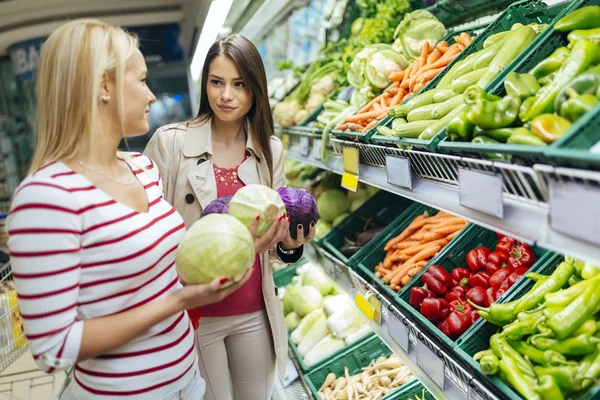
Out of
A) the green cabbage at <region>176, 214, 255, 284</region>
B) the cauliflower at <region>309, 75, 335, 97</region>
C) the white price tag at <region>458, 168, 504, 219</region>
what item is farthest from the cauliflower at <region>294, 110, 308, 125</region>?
the white price tag at <region>458, 168, 504, 219</region>

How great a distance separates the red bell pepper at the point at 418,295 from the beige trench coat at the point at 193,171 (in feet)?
1.79

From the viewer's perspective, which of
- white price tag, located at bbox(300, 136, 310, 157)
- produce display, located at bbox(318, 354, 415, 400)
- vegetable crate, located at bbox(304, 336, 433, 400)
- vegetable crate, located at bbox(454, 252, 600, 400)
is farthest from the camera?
white price tag, located at bbox(300, 136, 310, 157)

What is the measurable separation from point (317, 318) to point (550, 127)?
90.0 inches

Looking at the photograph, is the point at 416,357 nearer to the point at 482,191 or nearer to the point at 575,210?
the point at 482,191

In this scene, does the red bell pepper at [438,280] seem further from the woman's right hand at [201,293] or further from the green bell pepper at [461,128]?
the woman's right hand at [201,293]

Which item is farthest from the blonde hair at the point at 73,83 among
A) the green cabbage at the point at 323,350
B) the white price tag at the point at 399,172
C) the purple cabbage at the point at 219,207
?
the green cabbage at the point at 323,350

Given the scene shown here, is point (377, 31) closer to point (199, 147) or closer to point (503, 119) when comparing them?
point (199, 147)

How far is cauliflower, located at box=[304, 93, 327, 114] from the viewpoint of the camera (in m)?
3.29

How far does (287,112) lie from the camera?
342 cm

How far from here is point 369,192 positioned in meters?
3.08

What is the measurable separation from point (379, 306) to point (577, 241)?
1.12m

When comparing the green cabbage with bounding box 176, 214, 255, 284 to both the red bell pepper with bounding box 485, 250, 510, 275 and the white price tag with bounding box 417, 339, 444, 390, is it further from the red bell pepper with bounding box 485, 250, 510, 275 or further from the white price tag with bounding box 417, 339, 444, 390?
the red bell pepper with bounding box 485, 250, 510, 275

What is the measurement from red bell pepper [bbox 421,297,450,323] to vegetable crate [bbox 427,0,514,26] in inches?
51.7

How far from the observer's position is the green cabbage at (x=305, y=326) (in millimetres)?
2992
